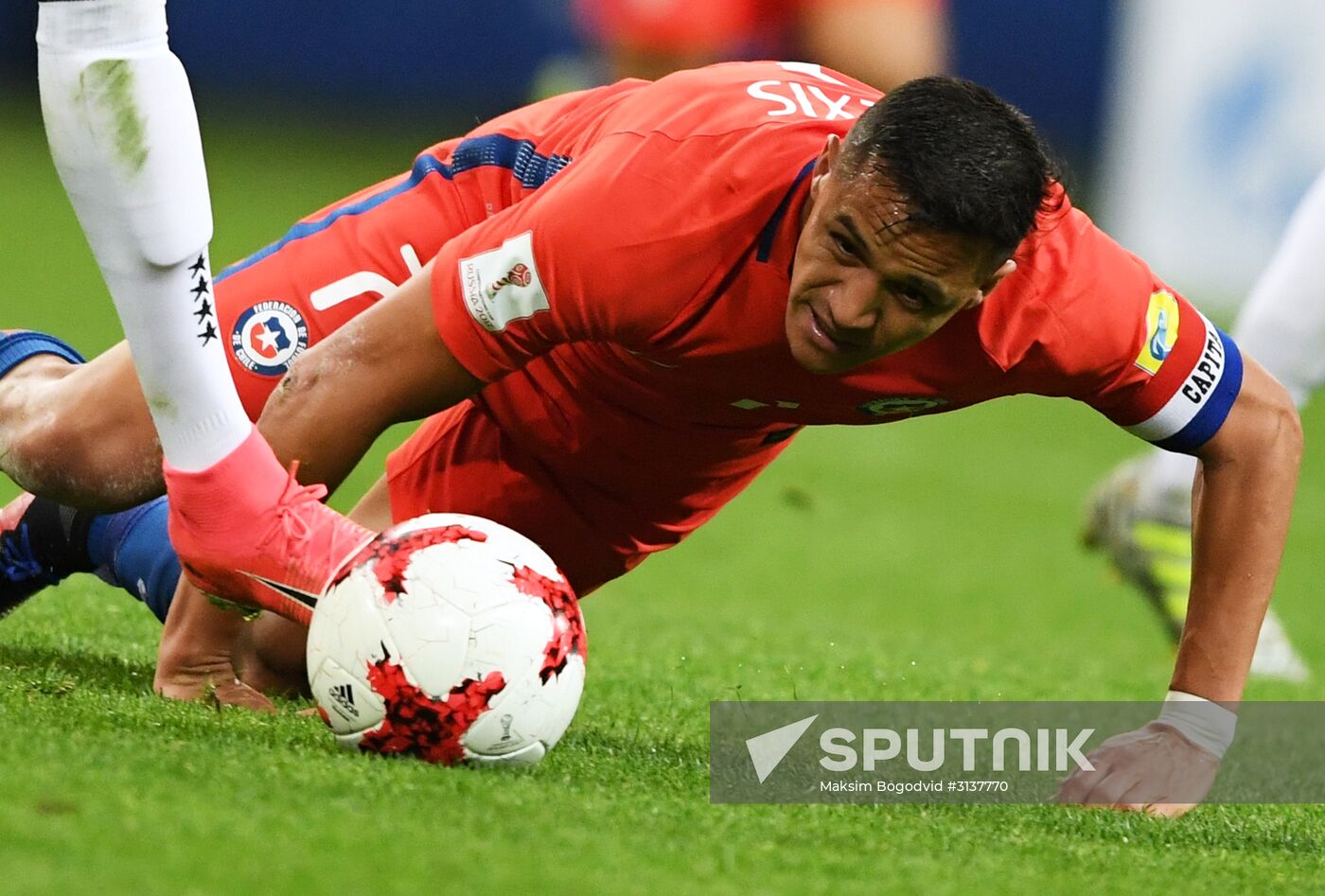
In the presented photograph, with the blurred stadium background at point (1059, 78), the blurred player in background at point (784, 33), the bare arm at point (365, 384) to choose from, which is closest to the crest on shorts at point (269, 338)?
the bare arm at point (365, 384)

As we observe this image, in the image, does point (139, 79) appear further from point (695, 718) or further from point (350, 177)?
point (350, 177)

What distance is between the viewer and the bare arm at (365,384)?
3088 millimetres

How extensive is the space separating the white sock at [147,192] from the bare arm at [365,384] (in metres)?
0.10

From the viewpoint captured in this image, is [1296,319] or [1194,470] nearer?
[1194,470]

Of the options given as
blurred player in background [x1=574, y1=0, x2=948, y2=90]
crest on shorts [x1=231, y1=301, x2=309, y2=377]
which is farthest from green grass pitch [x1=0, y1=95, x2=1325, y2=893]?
blurred player in background [x1=574, y1=0, x2=948, y2=90]

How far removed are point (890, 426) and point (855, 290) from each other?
26.1 ft

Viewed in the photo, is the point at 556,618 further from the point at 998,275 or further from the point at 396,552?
the point at 998,275

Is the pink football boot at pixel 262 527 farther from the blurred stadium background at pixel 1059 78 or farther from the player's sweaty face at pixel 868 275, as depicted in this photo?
the blurred stadium background at pixel 1059 78

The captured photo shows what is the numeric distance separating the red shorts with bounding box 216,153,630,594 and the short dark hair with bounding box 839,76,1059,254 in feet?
3.60

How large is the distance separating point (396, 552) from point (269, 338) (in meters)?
0.78

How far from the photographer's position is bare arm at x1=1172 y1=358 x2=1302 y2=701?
11.4 ft

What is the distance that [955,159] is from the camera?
9.46ft

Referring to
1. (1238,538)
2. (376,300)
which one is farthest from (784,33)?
(1238,538)

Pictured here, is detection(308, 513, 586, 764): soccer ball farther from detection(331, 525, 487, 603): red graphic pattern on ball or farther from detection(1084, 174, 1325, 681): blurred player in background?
detection(1084, 174, 1325, 681): blurred player in background
